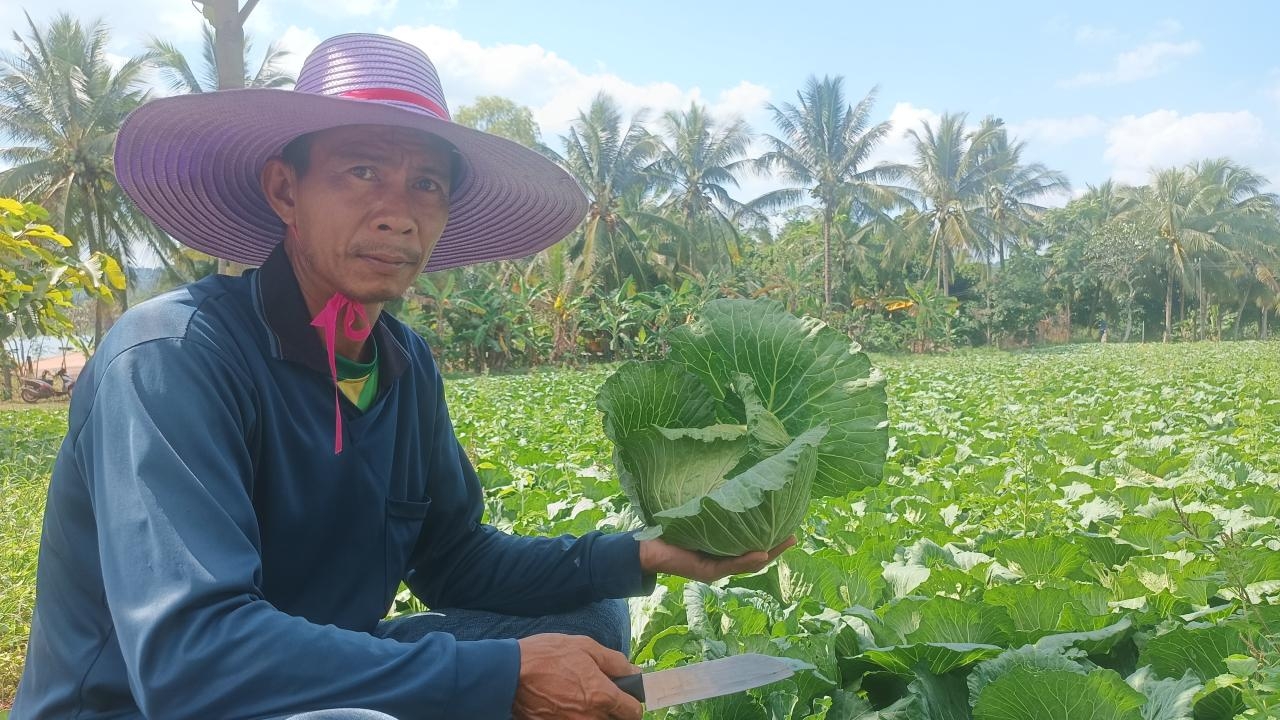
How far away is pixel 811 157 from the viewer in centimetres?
3162

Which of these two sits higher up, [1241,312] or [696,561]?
[696,561]

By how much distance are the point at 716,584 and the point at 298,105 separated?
1813 millimetres

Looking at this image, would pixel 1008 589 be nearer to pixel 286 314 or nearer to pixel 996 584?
pixel 996 584

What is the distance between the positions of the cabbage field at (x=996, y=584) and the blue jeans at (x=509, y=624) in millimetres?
223

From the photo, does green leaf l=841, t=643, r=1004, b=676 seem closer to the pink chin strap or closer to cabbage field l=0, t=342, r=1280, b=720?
cabbage field l=0, t=342, r=1280, b=720

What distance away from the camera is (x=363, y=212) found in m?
1.69

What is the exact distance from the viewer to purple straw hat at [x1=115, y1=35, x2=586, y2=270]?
5.75ft

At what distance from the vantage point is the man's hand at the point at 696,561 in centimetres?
187

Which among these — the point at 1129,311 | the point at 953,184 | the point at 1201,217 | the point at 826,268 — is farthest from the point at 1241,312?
the point at 826,268

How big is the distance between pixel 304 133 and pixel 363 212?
27cm

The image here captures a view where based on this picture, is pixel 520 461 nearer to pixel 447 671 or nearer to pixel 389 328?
pixel 389 328

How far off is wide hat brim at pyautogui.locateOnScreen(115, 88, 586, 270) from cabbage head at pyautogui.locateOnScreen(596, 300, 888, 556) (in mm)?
575

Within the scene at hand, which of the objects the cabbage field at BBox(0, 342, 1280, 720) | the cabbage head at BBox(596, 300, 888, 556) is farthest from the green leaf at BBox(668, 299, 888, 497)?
the cabbage field at BBox(0, 342, 1280, 720)

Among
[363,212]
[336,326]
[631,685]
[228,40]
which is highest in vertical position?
[228,40]
